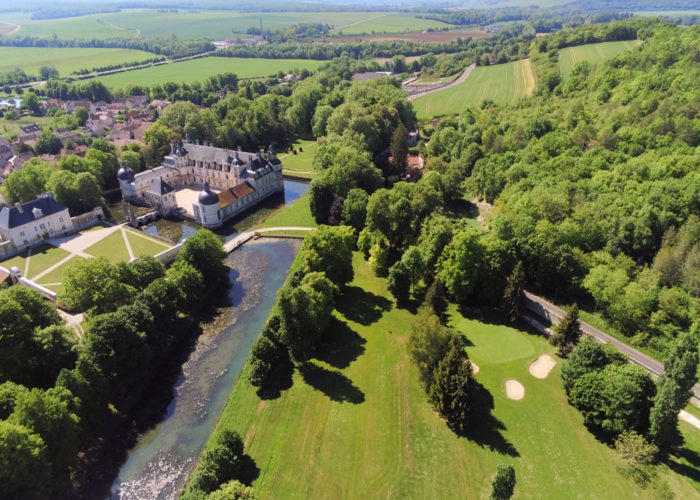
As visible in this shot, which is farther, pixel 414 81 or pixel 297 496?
pixel 414 81

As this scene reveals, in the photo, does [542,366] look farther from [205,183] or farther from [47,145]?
[47,145]

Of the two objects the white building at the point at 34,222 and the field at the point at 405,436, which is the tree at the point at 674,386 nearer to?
the field at the point at 405,436

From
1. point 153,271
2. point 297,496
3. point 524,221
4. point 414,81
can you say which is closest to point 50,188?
point 153,271

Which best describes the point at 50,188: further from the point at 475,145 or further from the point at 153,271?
the point at 475,145

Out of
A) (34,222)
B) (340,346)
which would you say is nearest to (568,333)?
(340,346)

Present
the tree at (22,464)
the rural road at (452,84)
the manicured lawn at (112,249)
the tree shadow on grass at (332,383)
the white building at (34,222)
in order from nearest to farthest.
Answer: the tree at (22,464) < the tree shadow on grass at (332,383) < the manicured lawn at (112,249) < the white building at (34,222) < the rural road at (452,84)

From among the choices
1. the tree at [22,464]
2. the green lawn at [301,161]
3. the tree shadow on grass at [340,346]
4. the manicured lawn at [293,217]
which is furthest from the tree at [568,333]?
the green lawn at [301,161]

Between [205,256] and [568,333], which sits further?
[205,256]
